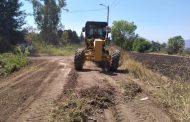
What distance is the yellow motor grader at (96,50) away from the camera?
21578 mm

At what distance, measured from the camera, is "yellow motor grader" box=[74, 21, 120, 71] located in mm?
21578

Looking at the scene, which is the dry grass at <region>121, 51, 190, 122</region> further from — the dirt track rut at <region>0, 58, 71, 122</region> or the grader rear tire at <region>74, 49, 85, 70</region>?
the grader rear tire at <region>74, 49, 85, 70</region>

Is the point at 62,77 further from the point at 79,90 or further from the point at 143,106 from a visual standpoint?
the point at 143,106

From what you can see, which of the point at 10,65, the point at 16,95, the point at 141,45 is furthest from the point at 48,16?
the point at 16,95

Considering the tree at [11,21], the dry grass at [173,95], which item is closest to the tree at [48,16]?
the tree at [11,21]

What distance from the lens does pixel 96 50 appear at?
856 inches

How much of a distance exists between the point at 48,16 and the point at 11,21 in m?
24.0

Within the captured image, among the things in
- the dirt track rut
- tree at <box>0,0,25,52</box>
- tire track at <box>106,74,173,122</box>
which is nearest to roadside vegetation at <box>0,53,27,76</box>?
the dirt track rut

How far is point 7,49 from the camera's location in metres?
46.7

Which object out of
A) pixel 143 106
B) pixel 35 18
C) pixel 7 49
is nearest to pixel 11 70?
pixel 143 106

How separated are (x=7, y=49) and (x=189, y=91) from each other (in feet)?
119

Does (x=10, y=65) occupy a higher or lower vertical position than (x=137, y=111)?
higher

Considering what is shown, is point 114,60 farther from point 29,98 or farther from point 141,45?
point 141,45

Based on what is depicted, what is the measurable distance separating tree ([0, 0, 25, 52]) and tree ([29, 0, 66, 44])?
796 inches
